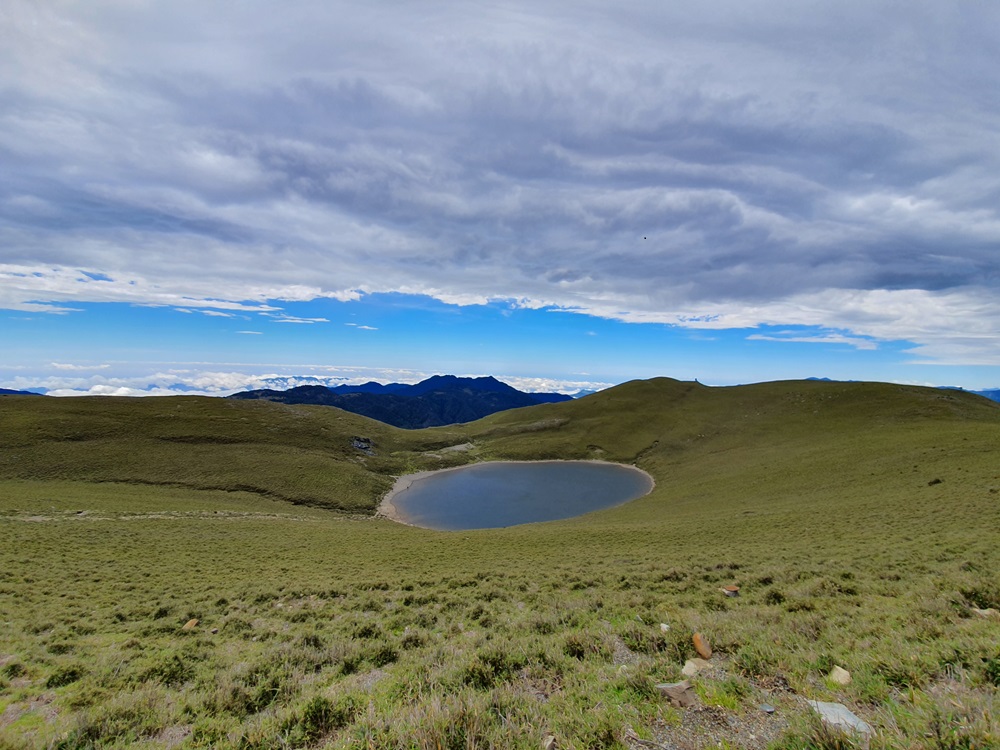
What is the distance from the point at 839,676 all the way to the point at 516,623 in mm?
6649

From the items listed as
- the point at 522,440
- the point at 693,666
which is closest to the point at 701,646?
the point at 693,666

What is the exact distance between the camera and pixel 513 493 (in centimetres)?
6900

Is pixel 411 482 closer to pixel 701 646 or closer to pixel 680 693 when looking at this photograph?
pixel 701 646

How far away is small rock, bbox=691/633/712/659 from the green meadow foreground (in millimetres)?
207

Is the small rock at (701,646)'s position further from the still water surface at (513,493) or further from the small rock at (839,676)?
the still water surface at (513,493)

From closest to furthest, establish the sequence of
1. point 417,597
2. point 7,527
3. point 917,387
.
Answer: point 417,597, point 7,527, point 917,387

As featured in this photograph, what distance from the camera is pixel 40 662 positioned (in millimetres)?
9164

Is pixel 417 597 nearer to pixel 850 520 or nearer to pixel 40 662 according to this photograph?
pixel 40 662

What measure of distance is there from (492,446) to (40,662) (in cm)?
9603

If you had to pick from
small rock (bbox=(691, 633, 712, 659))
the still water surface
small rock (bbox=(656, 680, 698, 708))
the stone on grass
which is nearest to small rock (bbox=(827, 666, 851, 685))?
the stone on grass

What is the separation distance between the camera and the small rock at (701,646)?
7105 millimetres

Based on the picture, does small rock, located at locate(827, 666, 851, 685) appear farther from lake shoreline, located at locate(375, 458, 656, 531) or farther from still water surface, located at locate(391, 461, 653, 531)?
still water surface, located at locate(391, 461, 653, 531)

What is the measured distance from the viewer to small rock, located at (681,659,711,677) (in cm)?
650

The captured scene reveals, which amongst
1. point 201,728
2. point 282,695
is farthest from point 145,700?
point 282,695
